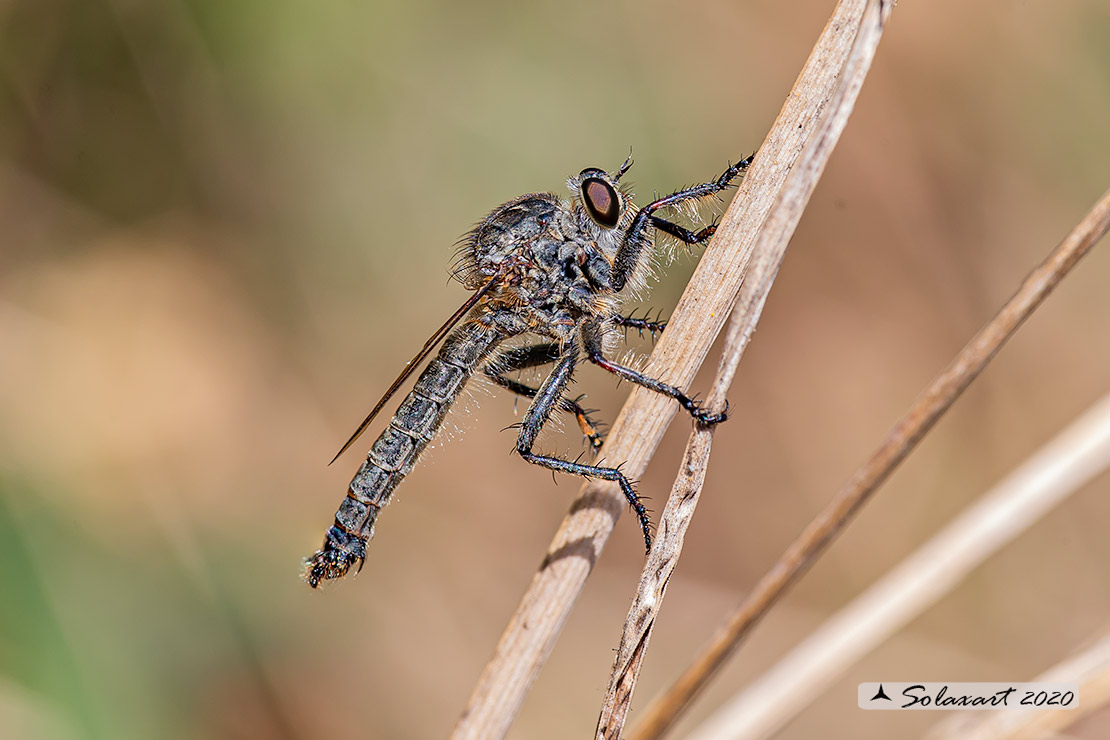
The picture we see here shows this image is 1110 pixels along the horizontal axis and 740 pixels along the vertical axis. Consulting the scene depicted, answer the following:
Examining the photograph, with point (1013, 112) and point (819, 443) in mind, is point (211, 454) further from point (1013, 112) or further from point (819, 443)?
point (1013, 112)

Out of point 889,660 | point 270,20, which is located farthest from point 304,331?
point 889,660

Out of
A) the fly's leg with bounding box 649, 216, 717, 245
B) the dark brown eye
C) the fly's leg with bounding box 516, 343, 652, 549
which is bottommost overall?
the fly's leg with bounding box 516, 343, 652, 549

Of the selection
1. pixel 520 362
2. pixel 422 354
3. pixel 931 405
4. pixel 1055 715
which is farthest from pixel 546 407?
pixel 1055 715

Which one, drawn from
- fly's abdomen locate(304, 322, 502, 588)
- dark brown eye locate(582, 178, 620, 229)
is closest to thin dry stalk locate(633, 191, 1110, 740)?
dark brown eye locate(582, 178, 620, 229)

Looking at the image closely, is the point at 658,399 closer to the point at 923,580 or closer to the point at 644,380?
the point at 644,380

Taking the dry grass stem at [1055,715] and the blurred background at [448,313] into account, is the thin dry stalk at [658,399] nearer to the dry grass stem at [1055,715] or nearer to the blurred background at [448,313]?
the dry grass stem at [1055,715]

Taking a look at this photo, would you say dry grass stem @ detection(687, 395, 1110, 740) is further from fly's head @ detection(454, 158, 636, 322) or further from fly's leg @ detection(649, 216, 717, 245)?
fly's head @ detection(454, 158, 636, 322)

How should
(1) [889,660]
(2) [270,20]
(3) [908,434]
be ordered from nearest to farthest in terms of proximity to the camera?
(3) [908,434] < (1) [889,660] < (2) [270,20]
